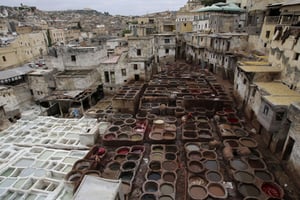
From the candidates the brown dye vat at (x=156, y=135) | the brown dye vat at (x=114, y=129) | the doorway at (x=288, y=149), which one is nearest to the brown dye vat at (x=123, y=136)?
the brown dye vat at (x=114, y=129)

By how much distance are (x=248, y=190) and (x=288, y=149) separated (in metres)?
4.13

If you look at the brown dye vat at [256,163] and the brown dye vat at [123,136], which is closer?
the brown dye vat at [256,163]

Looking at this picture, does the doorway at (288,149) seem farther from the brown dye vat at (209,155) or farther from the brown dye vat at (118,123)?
the brown dye vat at (118,123)

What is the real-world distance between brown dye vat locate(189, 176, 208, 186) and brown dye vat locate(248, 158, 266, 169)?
3.51 metres

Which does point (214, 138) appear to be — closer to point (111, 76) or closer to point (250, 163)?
point (250, 163)

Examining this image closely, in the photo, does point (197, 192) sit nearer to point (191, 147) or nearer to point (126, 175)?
point (191, 147)

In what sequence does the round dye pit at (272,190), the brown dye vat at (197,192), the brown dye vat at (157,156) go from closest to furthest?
the round dye pit at (272,190), the brown dye vat at (197,192), the brown dye vat at (157,156)

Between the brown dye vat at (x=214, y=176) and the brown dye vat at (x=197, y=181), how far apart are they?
0.30 metres

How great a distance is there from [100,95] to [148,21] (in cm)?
4039

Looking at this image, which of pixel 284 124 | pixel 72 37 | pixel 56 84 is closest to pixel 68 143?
pixel 56 84

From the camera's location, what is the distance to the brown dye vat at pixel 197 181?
1156 cm

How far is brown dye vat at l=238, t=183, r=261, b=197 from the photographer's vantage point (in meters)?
10.7

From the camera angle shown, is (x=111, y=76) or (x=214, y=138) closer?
(x=214, y=138)

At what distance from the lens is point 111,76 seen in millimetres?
26625
